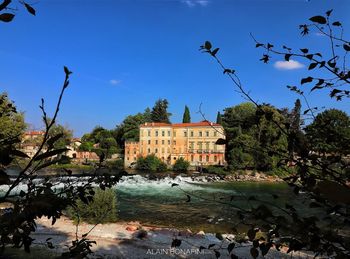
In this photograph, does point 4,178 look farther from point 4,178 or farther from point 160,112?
point 160,112

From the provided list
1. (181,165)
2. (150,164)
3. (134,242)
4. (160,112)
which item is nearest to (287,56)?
(134,242)

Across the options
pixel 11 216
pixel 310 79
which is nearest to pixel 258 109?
pixel 310 79

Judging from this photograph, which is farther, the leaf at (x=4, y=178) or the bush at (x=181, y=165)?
the bush at (x=181, y=165)

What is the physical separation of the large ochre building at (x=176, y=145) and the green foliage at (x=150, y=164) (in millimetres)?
2658

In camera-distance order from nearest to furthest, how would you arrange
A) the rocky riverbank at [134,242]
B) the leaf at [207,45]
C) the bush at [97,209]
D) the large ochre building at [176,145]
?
the leaf at [207,45]
the rocky riverbank at [134,242]
the bush at [97,209]
the large ochre building at [176,145]

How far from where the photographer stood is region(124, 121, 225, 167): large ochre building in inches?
2228

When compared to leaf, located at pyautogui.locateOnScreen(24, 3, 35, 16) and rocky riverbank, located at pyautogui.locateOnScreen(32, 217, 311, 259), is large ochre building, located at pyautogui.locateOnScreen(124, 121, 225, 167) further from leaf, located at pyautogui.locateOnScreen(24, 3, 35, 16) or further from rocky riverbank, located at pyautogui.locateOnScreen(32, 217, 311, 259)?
leaf, located at pyautogui.locateOnScreen(24, 3, 35, 16)

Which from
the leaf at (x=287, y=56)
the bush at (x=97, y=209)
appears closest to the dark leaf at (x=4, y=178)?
the leaf at (x=287, y=56)

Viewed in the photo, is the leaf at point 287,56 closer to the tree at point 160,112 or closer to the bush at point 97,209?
the bush at point 97,209

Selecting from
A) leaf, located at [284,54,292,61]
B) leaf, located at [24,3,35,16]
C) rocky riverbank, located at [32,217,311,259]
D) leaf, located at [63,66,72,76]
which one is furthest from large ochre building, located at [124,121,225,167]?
leaf, located at [24,3,35,16]

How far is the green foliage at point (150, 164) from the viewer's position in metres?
53.7

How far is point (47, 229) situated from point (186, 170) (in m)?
42.0

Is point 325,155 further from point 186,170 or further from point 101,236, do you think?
point 186,170

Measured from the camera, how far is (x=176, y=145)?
5919cm
